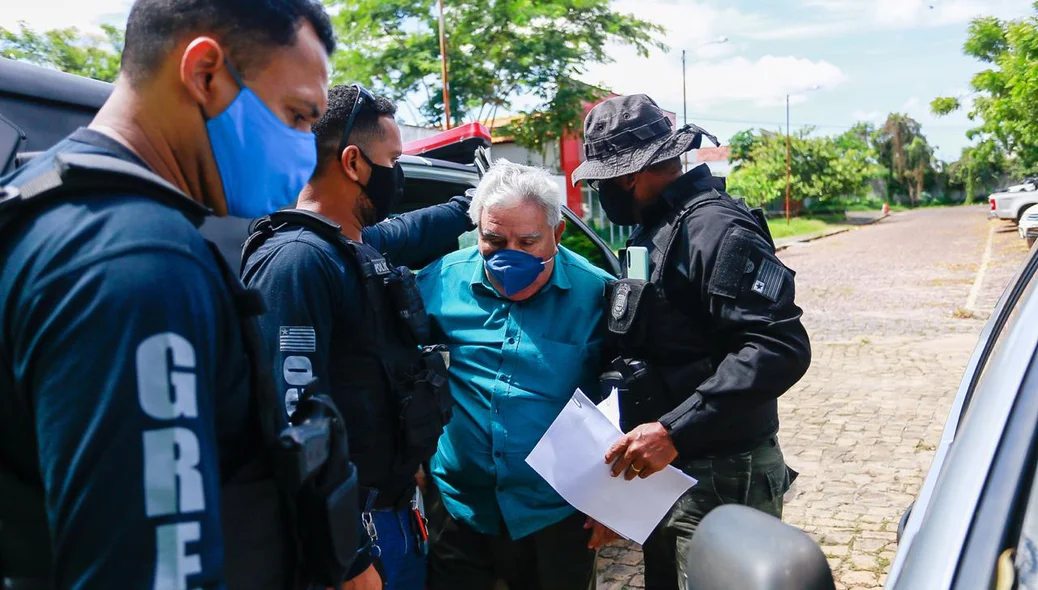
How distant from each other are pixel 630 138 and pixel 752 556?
5.61 feet

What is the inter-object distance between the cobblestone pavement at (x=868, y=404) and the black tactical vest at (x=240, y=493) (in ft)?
9.15

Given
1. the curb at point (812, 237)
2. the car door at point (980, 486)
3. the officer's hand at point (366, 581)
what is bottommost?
the curb at point (812, 237)

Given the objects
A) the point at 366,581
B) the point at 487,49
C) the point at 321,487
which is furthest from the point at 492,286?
the point at 487,49

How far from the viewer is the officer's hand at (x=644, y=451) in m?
2.23

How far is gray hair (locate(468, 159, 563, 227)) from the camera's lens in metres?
2.39

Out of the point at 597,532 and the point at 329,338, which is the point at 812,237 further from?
the point at 329,338

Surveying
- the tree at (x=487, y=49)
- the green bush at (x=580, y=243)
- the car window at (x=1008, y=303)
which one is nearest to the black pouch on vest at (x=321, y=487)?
the car window at (x=1008, y=303)

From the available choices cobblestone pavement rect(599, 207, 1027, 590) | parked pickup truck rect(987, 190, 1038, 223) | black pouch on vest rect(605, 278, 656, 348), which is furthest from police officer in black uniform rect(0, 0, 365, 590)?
parked pickup truck rect(987, 190, 1038, 223)

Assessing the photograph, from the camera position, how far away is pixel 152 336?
0.92 metres

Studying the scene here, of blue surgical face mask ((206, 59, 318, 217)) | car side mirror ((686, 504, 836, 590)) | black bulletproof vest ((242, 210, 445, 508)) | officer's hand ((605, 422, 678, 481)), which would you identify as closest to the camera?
car side mirror ((686, 504, 836, 590))

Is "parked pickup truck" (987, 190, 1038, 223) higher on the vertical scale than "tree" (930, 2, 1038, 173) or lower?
lower

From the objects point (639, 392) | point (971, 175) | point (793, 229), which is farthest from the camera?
point (971, 175)

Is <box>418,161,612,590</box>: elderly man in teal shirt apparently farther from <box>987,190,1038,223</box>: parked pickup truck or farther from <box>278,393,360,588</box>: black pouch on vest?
<box>987,190,1038,223</box>: parked pickup truck

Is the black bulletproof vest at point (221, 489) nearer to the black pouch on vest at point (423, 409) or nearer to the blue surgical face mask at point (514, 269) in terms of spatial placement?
the black pouch on vest at point (423, 409)
